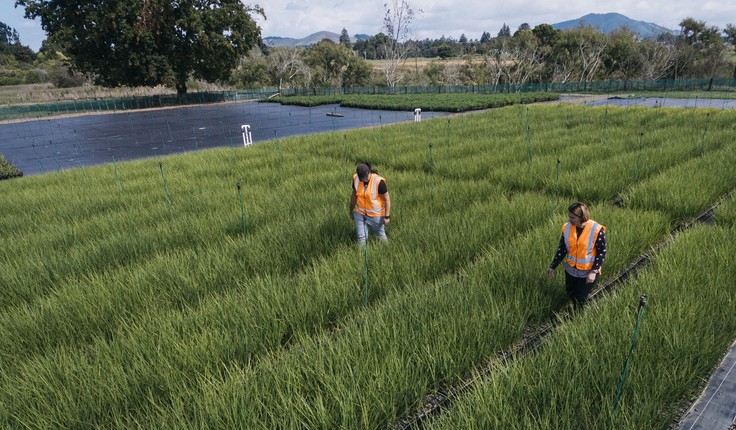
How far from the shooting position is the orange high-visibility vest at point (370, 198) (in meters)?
4.48

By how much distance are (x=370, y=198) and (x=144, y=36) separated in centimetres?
3602

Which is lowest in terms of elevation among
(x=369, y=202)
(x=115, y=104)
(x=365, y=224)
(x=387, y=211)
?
(x=365, y=224)

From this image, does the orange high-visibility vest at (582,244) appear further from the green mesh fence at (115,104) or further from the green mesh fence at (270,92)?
the green mesh fence at (115,104)

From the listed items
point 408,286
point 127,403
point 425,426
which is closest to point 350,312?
point 408,286

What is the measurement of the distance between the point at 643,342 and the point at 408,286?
1.67 meters

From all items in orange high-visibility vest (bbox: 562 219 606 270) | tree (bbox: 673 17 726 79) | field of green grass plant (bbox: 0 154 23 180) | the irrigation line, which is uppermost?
tree (bbox: 673 17 726 79)

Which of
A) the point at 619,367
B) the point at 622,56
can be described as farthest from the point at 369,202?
the point at 622,56

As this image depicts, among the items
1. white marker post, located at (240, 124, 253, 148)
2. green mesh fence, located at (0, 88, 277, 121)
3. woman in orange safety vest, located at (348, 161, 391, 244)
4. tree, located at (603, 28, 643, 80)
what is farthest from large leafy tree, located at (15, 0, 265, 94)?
tree, located at (603, 28, 643, 80)

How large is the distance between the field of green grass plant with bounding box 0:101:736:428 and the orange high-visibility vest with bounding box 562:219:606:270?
0.38m

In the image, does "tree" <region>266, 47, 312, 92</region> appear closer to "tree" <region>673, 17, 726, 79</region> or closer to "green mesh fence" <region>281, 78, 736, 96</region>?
"green mesh fence" <region>281, 78, 736, 96</region>

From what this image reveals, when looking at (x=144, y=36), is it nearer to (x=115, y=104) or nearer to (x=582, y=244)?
(x=115, y=104)

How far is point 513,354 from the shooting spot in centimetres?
279

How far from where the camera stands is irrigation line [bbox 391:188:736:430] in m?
2.41

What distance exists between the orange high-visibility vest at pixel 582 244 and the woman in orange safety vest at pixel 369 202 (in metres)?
1.92
